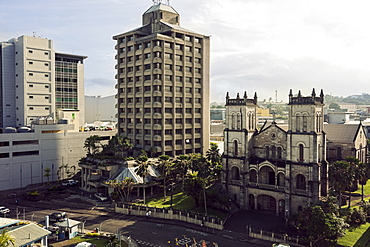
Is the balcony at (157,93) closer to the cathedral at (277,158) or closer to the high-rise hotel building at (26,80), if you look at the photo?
the cathedral at (277,158)

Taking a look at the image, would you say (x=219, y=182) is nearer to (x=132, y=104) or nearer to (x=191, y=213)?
(x=191, y=213)

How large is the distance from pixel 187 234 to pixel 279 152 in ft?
101

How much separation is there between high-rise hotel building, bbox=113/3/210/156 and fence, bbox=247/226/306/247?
53206 millimetres

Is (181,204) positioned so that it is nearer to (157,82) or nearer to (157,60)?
(157,82)

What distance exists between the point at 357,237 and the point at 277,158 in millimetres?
24982

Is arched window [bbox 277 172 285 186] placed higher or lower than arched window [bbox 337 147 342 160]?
lower

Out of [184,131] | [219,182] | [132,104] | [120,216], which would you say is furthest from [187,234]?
[132,104]

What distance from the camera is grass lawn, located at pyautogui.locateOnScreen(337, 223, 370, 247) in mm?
55181

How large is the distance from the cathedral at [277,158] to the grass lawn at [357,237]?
964cm

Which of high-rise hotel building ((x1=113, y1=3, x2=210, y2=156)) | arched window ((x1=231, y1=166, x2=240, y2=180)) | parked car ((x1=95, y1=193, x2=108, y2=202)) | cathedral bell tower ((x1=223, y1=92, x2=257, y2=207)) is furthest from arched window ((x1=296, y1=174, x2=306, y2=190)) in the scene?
parked car ((x1=95, y1=193, x2=108, y2=202))

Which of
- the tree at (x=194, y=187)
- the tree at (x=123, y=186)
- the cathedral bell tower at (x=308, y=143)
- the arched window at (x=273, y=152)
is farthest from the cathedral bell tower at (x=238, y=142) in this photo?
the tree at (x=123, y=186)

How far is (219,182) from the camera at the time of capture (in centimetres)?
9056

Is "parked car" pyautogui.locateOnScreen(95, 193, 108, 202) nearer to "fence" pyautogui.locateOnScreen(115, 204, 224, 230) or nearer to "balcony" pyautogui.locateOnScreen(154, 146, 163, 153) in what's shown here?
"fence" pyautogui.locateOnScreen(115, 204, 224, 230)

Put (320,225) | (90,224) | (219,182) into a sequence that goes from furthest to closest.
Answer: (219,182) → (90,224) → (320,225)
